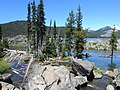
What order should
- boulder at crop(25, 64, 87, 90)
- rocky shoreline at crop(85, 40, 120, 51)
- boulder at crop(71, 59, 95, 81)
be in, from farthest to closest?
rocky shoreline at crop(85, 40, 120, 51) → boulder at crop(71, 59, 95, 81) → boulder at crop(25, 64, 87, 90)

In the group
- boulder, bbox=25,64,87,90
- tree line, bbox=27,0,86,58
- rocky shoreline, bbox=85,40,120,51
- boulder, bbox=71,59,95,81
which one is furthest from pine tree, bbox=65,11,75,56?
rocky shoreline, bbox=85,40,120,51

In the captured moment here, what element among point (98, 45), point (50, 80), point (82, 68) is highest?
point (50, 80)

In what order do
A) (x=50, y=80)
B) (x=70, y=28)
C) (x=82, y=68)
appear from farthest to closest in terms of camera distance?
1. (x=70, y=28)
2. (x=82, y=68)
3. (x=50, y=80)

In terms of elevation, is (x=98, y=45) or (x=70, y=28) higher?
(x=70, y=28)

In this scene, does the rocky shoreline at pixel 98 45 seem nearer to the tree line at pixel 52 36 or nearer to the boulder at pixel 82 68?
the tree line at pixel 52 36

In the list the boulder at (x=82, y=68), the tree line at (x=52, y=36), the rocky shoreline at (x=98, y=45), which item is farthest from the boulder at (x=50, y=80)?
the rocky shoreline at (x=98, y=45)

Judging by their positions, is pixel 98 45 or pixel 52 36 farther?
pixel 98 45

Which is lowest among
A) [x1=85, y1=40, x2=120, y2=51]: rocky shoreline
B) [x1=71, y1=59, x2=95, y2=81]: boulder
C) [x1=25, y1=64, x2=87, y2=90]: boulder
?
[x1=85, y1=40, x2=120, y2=51]: rocky shoreline

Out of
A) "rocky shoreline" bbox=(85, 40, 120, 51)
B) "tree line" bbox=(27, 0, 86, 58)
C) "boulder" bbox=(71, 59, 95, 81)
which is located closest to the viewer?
"boulder" bbox=(71, 59, 95, 81)

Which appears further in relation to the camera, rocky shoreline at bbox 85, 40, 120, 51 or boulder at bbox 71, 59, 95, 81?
rocky shoreline at bbox 85, 40, 120, 51

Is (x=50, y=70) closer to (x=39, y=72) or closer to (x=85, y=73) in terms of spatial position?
(x=39, y=72)

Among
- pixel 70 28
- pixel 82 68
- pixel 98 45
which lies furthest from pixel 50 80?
pixel 98 45

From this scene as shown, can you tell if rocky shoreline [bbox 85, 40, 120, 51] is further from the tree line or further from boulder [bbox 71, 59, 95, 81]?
boulder [bbox 71, 59, 95, 81]

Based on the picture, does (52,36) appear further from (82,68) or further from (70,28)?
(82,68)
